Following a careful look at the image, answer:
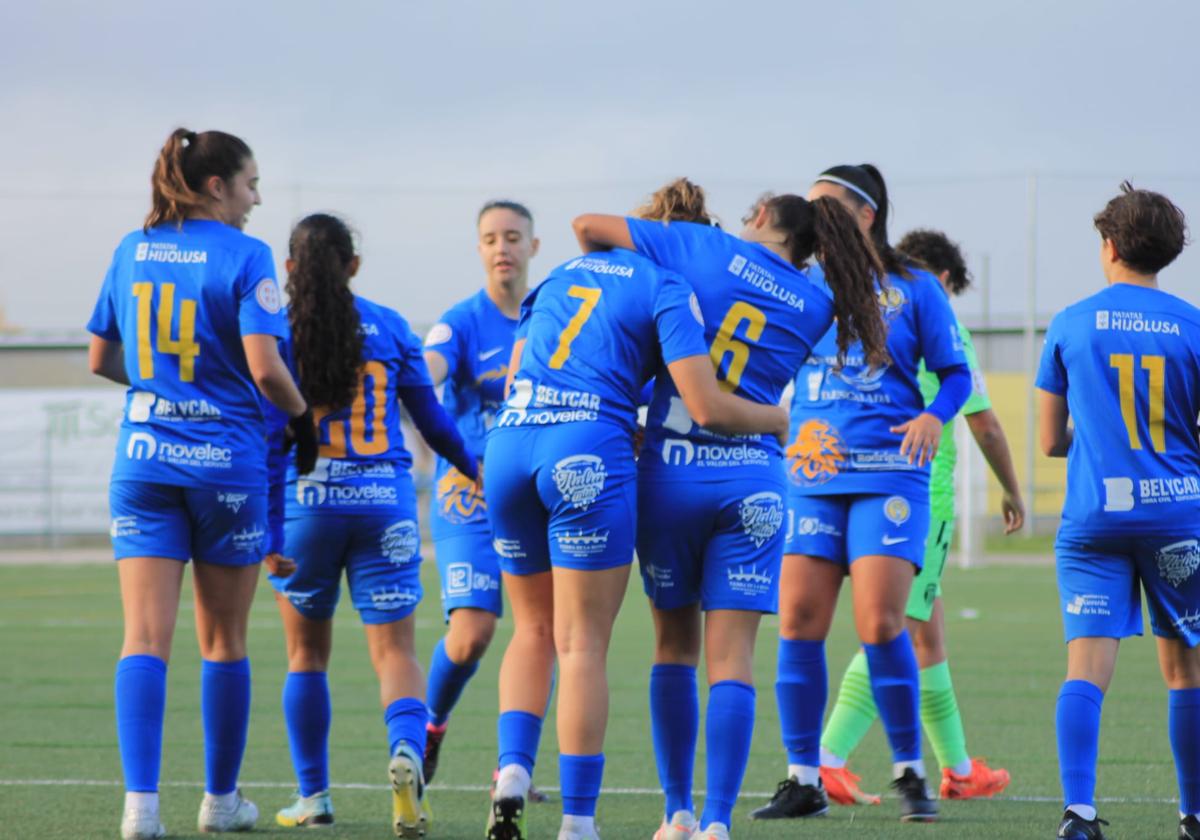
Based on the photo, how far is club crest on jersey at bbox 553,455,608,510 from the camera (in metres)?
4.48

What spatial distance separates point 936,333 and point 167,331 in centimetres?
257

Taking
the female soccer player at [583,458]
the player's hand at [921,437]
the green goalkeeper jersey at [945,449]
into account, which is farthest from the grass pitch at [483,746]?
the player's hand at [921,437]

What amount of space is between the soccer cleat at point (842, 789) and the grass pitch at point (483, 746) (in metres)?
0.09

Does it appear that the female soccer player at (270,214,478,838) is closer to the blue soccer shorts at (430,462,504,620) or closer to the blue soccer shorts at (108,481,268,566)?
the blue soccer shorts at (108,481,268,566)

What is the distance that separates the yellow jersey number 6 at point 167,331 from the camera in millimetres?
4988

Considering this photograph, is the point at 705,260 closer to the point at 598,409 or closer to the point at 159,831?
the point at 598,409

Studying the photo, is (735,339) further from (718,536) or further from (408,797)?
(408,797)

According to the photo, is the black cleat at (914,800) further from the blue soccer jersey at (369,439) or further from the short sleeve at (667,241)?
the short sleeve at (667,241)

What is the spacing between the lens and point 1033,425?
27.0m

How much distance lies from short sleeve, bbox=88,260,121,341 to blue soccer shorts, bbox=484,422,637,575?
131 centimetres

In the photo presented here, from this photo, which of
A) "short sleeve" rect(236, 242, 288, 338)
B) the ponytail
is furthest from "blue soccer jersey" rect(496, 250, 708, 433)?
the ponytail

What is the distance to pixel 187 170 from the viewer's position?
201 inches

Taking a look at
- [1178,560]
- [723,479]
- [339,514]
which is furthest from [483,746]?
[1178,560]

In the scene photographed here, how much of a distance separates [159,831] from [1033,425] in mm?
23517
